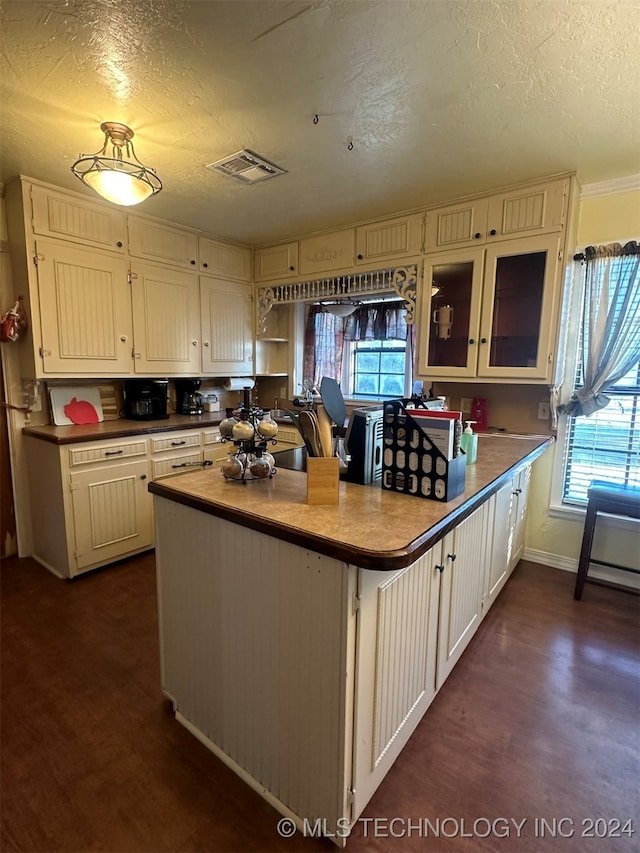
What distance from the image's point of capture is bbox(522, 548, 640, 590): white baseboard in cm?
→ 268

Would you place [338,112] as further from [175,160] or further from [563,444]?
[563,444]

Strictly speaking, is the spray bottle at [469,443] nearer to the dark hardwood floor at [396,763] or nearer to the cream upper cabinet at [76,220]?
the dark hardwood floor at [396,763]

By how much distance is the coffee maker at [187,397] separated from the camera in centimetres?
370

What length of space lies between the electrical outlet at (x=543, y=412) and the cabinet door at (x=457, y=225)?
3.89 ft

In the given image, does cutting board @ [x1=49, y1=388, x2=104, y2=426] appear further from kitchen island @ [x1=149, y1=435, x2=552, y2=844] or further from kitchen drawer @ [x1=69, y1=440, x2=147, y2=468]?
kitchen island @ [x1=149, y1=435, x2=552, y2=844]

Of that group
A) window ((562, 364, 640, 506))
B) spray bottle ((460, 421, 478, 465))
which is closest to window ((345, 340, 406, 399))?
window ((562, 364, 640, 506))

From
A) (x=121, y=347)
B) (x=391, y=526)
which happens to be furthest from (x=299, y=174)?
(x=391, y=526)

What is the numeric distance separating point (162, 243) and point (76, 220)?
0.63 meters

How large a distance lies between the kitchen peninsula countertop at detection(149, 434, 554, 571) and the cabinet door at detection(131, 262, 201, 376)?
194 cm

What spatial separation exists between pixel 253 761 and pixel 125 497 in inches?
80.3

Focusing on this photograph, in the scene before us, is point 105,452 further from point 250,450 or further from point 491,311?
point 491,311

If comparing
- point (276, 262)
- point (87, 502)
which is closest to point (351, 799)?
point (87, 502)

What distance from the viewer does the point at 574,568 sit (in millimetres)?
2885

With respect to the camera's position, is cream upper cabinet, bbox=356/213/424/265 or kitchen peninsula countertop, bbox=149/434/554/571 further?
cream upper cabinet, bbox=356/213/424/265
